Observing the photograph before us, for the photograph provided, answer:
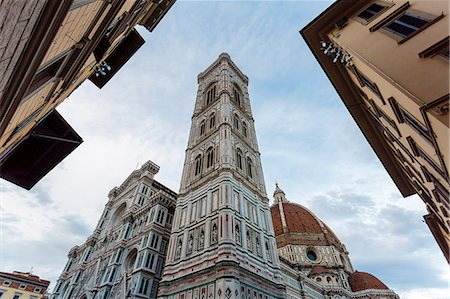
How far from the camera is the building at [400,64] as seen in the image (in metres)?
5.02

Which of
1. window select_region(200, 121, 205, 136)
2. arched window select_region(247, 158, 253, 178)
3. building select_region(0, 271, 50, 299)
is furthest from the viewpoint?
building select_region(0, 271, 50, 299)

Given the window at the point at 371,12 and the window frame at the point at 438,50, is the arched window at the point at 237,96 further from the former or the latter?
the window frame at the point at 438,50

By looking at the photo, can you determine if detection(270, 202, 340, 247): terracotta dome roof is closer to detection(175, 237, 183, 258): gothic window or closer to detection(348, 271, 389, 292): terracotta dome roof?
detection(348, 271, 389, 292): terracotta dome roof

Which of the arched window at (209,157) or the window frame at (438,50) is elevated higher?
the arched window at (209,157)

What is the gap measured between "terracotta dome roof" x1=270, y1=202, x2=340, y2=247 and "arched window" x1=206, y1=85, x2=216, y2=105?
1468 inches

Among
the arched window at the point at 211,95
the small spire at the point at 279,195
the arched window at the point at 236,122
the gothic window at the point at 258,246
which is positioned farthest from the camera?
the small spire at the point at 279,195

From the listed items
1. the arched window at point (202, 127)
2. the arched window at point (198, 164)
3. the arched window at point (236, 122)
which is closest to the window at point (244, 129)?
the arched window at point (236, 122)

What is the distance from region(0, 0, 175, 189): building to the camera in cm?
294

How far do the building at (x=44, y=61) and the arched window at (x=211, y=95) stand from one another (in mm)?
19614

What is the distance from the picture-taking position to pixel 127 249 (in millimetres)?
25812

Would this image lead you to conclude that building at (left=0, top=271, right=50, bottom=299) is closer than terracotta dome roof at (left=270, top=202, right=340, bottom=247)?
Yes

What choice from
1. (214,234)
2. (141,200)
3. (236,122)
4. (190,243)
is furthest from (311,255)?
(214,234)

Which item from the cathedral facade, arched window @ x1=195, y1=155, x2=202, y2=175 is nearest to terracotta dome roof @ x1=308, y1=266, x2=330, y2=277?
the cathedral facade

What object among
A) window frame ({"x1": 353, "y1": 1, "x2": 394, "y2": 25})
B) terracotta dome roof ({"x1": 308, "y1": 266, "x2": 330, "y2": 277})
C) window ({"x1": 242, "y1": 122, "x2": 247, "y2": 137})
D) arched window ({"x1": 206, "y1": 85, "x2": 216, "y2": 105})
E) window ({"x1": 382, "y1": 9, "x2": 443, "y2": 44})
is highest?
arched window ({"x1": 206, "y1": 85, "x2": 216, "y2": 105})
